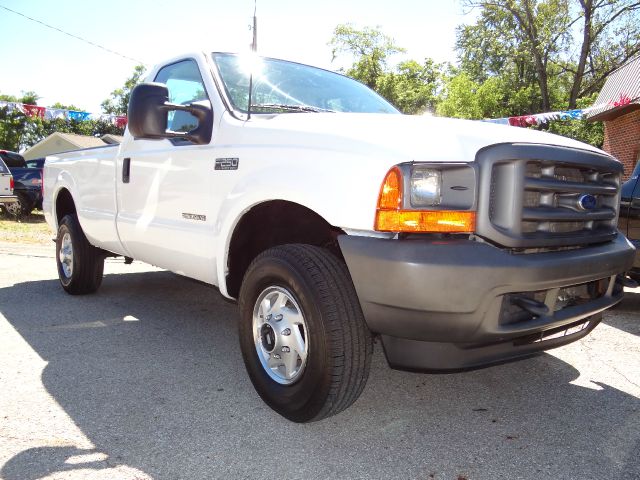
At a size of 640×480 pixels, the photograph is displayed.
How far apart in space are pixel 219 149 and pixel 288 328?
114 cm

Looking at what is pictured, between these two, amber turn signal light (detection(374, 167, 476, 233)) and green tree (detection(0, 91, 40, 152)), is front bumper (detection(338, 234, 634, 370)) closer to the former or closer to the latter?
amber turn signal light (detection(374, 167, 476, 233))

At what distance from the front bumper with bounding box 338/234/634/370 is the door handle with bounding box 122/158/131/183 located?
240 cm

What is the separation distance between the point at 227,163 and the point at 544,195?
1661 millimetres

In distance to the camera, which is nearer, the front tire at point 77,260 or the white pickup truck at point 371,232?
the white pickup truck at point 371,232

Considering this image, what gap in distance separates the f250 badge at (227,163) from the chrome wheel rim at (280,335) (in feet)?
2.39

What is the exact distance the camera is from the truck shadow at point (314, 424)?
2.25m

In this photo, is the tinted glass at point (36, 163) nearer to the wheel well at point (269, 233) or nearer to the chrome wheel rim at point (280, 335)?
the wheel well at point (269, 233)

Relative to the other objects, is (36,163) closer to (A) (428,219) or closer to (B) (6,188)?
(B) (6,188)

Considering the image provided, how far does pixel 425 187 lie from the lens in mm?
2182

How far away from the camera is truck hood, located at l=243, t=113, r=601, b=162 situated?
219cm

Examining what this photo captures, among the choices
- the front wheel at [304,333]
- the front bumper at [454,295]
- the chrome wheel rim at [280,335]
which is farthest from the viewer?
the chrome wheel rim at [280,335]

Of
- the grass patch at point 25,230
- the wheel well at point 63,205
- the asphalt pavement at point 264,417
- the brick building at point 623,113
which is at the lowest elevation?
the grass patch at point 25,230

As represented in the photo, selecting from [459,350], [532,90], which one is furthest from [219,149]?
[532,90]

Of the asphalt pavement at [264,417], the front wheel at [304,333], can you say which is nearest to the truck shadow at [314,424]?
the asphalt pavement at [264,417]
